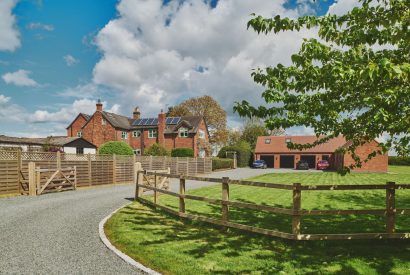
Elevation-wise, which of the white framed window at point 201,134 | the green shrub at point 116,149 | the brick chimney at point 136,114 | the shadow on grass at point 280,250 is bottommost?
the shadow on grass at point 280,250

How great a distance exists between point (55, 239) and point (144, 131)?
47.0m

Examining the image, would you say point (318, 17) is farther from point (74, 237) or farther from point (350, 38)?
point (74, 237)

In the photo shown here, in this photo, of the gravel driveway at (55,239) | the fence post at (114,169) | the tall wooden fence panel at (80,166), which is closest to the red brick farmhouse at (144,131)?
the tall wooden fence panel at (80,166)

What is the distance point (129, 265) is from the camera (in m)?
6.16

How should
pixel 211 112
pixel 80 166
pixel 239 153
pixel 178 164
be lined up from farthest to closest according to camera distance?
pixel 211 112
pixel 239 153
pixel 178 164
pixel 80 166

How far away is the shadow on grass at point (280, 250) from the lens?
5992 mm

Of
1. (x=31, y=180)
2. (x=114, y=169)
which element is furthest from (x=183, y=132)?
(x=31, y=180)

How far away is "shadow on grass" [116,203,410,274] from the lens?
5992mm

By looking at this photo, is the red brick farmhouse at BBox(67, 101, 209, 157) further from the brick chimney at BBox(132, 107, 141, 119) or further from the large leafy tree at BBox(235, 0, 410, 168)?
the large leafy tree at BBox(235, 0, 410, 168)

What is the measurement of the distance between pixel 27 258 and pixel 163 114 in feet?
152

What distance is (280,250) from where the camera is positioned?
22.8ft

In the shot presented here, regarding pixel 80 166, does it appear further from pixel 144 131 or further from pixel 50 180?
pixel 144 131

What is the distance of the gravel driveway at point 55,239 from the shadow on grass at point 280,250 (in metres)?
1.32

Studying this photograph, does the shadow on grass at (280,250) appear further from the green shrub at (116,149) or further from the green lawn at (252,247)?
the green shrub at (116,149)
